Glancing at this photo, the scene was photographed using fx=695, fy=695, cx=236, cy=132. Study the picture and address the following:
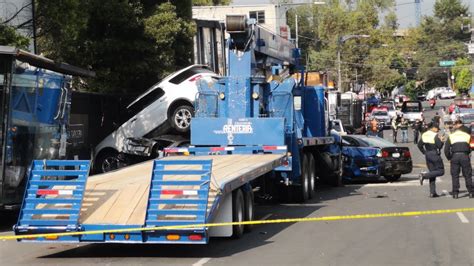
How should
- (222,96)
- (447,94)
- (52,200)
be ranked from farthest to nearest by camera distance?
(447,94)
(222,96)
(52,200)

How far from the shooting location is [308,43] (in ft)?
285

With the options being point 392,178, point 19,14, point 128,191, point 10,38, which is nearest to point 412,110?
point 392,178

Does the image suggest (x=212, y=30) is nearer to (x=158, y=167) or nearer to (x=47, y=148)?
(x=47, y=148)

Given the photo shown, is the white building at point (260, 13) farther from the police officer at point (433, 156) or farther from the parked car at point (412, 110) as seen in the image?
the police officer at point (433, 156)

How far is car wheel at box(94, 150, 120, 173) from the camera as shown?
68.5 feet

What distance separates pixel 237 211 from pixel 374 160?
10.7 meters

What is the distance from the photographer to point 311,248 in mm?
9852

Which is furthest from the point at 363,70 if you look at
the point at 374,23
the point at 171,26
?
the point at 171,26

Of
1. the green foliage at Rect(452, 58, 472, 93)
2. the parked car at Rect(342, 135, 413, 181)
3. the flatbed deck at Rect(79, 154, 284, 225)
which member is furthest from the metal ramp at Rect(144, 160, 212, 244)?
the green foliage at Rect(452, 58, 472, 93)

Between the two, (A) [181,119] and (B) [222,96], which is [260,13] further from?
(B) [222,96]

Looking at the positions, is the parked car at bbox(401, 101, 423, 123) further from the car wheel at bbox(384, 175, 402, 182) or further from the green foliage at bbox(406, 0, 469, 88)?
the green foliage at bbox(406, 0, 469, 88)

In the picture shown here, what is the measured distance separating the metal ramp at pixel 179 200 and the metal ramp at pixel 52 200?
1005mm

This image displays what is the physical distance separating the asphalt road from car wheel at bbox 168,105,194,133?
701 cm

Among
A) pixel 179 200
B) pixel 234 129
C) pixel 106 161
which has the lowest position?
pixel 106 161
